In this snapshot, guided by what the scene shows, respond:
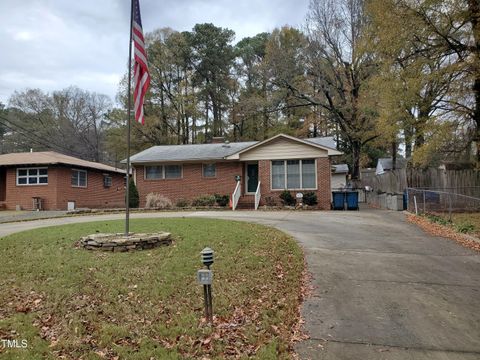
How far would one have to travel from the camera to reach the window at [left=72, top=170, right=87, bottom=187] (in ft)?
79.9

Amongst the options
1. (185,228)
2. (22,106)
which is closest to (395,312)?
(185,228)

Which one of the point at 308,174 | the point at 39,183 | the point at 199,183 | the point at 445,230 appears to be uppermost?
the point at 308,174

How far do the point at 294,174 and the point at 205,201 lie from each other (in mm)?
5207

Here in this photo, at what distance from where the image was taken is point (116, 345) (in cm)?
405

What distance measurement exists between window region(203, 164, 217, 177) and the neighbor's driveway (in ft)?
43.3

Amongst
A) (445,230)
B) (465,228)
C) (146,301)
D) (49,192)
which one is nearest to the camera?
(146,301)

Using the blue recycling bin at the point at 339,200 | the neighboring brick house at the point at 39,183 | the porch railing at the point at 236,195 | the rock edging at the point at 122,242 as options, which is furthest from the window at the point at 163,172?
the rock edging at the point at 122,242

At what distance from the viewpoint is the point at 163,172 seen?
23016 mm

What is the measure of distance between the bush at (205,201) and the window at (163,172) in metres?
2.53

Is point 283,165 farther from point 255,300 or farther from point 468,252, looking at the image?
point 255,300

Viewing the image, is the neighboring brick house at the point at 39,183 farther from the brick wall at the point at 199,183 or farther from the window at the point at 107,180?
the brick wall at the point at 199,183

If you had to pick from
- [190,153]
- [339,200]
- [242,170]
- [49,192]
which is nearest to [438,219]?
[339,200]

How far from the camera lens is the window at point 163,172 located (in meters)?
22.8

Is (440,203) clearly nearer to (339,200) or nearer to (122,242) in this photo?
(339,200)
